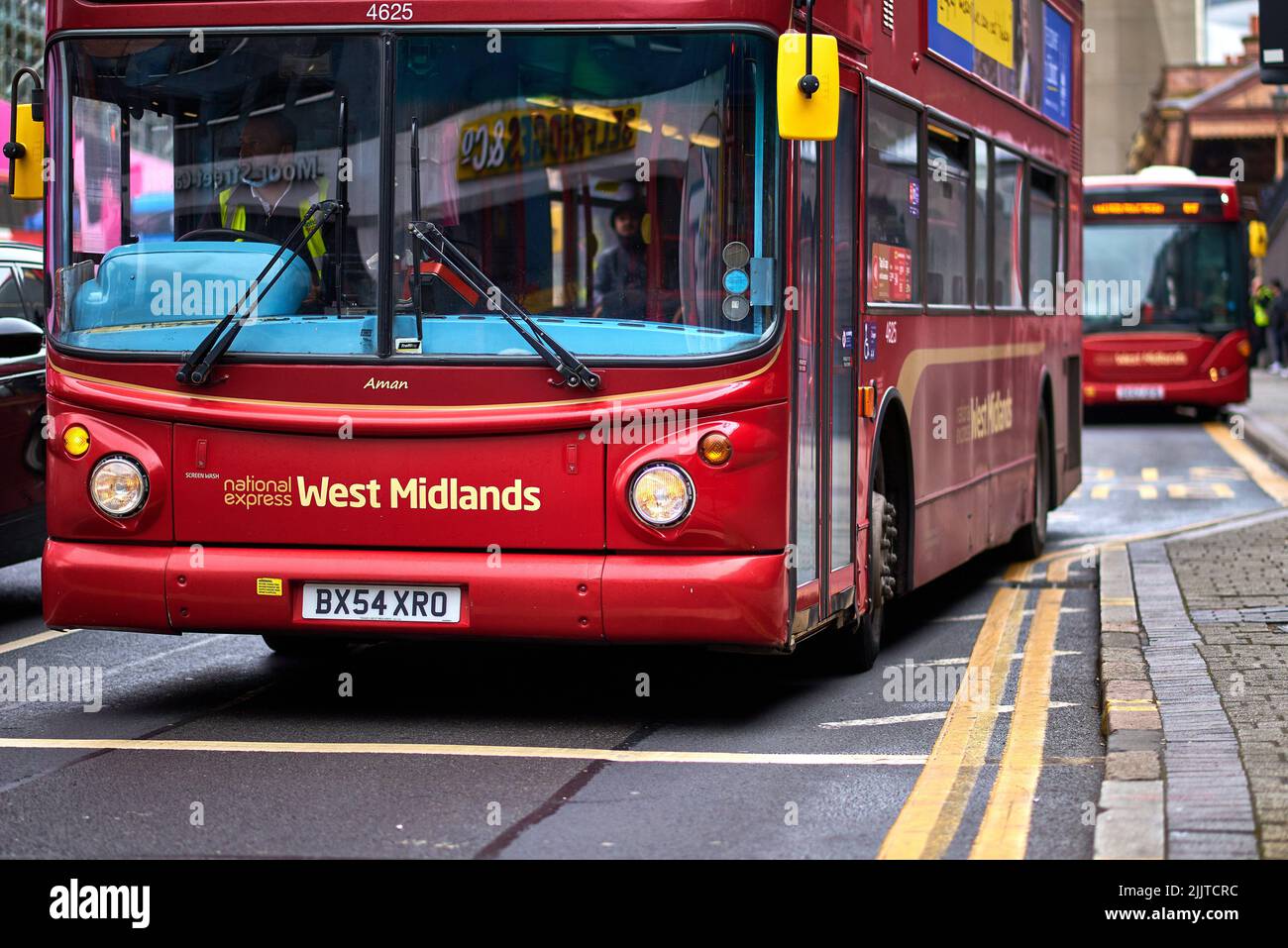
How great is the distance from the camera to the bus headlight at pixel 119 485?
7699 millimetres

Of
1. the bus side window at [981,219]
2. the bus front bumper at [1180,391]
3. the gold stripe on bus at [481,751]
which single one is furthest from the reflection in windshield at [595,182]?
the bus front bumper at [1180,391]

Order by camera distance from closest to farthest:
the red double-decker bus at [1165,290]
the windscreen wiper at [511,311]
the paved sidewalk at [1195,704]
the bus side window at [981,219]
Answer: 1. the paved sidewalk at [1195,704]
2. the windscreen wiper at [511,311]
3. the bus side window at [981,219]
4. the red double-decker bus at [1165,290]

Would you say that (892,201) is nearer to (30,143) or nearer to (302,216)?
(302,216)

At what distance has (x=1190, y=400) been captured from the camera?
29500 millimetres

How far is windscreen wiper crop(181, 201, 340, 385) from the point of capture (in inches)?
298

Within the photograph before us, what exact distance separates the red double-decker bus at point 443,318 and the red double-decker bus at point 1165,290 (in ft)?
68.7

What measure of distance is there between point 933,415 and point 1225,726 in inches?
127

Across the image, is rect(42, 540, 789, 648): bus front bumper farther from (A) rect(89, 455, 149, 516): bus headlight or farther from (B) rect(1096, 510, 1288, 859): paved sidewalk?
(B) rect(1096, 510, 1288, 859): paved sidewalk

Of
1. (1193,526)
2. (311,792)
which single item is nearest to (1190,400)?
(1193,526)

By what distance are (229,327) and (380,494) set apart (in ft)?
2.57

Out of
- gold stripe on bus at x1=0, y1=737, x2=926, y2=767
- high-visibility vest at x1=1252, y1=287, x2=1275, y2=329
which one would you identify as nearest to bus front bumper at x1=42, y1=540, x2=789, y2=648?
gold stripe on bus at x1=0, y1=737, x2=926, y2=767

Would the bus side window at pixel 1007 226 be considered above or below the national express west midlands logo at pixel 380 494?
above

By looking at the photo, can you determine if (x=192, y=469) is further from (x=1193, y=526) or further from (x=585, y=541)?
(x=1193, y=526)

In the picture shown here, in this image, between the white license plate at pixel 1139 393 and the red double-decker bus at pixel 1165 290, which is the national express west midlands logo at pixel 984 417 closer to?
the red double-decker bus at pixel 1165 290
